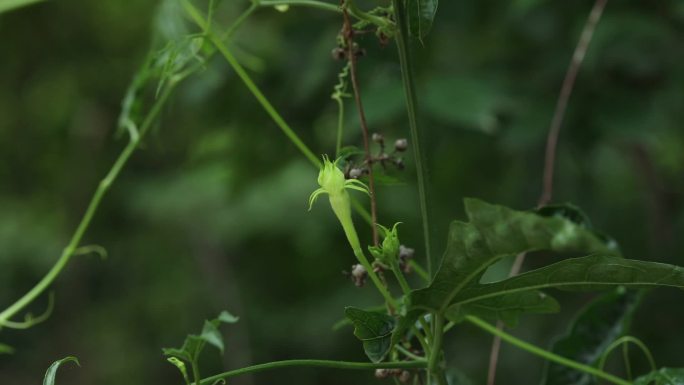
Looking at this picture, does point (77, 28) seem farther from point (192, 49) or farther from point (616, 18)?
point (192, 49)

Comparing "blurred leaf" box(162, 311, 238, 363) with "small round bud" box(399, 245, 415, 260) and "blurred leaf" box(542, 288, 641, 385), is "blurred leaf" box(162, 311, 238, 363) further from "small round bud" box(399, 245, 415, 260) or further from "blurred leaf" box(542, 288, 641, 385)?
"blurred leaf" box(542, 288, 641, 385)

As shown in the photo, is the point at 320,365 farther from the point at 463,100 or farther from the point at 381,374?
the point at 463,100

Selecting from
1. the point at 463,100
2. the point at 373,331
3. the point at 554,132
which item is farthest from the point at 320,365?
the point at 463,100

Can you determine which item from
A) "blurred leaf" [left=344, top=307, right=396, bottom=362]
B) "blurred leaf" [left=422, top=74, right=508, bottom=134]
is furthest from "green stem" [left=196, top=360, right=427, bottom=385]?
"blurred leaf" [left=422, top=74, right=508, bottom=134]

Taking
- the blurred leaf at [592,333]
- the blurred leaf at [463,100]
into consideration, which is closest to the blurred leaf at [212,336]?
the blurred leaf at [592,333]

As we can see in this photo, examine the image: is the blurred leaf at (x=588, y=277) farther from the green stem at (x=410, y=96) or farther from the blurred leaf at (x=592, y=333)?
the blurred leaf at (x=592, y=333)

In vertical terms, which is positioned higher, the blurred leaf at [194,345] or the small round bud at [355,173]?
the small round bud at [355,173]
